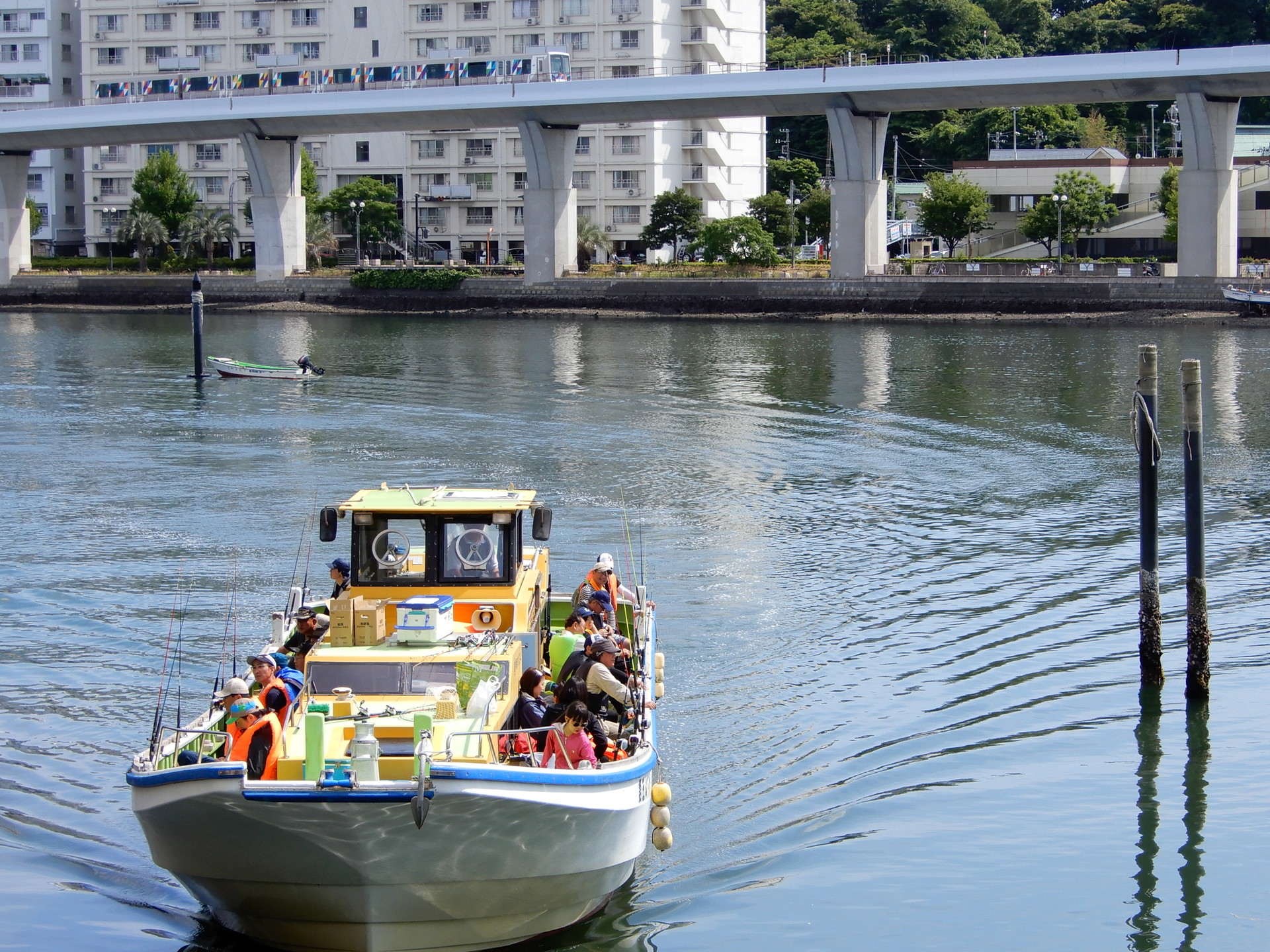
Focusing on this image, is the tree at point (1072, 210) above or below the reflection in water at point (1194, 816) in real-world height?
above

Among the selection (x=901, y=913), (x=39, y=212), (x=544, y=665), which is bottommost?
(x=901, y=913)

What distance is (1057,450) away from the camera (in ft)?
142

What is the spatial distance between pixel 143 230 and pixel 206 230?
470 cm

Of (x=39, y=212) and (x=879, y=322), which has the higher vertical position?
(x=39, y=212)

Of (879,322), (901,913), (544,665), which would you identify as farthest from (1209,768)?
(879,322)

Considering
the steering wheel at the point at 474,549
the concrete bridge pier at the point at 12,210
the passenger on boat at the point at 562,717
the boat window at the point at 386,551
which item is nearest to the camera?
the passenger on boat at the point at 562,717

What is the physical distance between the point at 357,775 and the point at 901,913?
556 centimetres

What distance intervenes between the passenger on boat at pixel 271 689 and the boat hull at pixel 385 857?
4.84 ft

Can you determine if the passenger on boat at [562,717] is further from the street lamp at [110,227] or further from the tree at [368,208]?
the street lamp at [110,227]

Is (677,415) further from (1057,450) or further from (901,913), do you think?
(901,913)

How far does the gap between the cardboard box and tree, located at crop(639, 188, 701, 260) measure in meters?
102

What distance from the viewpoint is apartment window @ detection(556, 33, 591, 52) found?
122562 mm

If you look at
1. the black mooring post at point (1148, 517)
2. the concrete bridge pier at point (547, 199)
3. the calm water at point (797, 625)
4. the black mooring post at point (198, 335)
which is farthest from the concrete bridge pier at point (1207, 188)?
the black mooring post at point (1148, 517)

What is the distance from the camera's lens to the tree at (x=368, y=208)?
4820 inches
